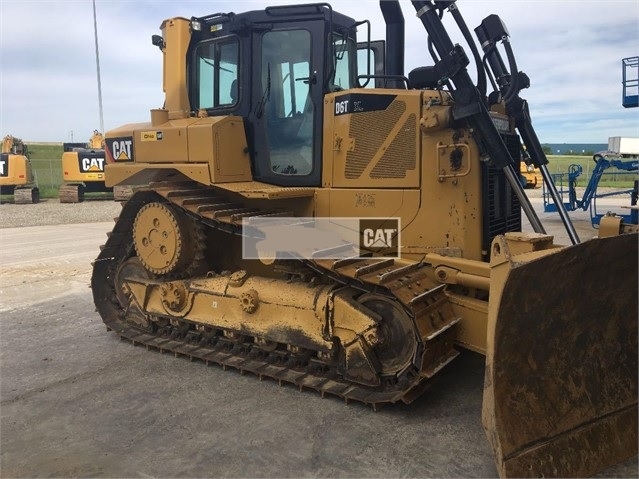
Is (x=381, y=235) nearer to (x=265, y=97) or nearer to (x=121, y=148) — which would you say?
(x=265, y=97)

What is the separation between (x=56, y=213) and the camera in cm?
1977

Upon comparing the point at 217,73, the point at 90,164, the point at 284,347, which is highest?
the point at 217,73

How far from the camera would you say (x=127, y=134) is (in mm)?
6227

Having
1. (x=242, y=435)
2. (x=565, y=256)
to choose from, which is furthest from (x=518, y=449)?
Result: (x=242, y=435)

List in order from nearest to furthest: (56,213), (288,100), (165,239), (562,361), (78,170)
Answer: (562,361) < (288,100) < (165,239) < (56,213) < (78,170)

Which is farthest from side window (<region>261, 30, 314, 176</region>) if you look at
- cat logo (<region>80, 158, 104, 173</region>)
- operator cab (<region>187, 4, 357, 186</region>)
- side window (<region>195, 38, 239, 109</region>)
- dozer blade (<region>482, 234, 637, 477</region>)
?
cat logo (<region>80, 158, 104, 173</region>)

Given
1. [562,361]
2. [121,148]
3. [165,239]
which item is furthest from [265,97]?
[562,361]

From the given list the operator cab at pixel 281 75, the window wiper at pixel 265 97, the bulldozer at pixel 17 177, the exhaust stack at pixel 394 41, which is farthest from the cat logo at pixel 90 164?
the exhaust stack at pixel 394 41

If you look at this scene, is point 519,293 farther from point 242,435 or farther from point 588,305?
point 242,435

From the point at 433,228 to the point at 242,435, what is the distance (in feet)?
7.67

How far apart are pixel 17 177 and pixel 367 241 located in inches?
862

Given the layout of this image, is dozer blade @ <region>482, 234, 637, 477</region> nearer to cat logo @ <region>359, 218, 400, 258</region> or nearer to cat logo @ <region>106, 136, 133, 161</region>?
cat logo @ <region>359, 218, 400, 258</region>

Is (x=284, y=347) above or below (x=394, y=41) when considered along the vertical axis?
below

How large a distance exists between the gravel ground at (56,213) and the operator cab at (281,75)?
1409 centimetres
